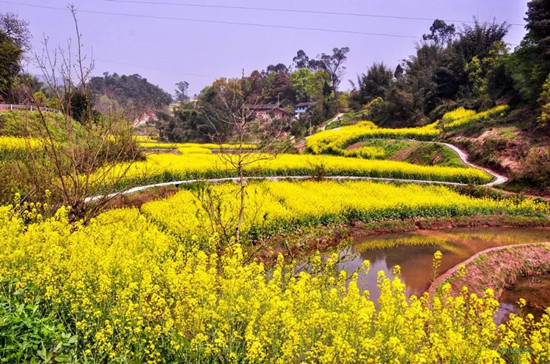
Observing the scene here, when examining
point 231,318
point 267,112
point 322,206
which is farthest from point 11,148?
point 267,112

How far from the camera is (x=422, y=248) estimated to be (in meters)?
11.6

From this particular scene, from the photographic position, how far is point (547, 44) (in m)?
22.5

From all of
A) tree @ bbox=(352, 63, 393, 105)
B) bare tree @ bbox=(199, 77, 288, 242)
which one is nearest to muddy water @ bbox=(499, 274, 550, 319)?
bare tree @ bbox=(199, 77, 288, 242)

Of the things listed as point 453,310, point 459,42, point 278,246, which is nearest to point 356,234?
point 278,246

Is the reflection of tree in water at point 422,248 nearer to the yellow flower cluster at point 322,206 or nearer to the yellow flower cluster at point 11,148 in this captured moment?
the yellow flower cluster at point 322,206

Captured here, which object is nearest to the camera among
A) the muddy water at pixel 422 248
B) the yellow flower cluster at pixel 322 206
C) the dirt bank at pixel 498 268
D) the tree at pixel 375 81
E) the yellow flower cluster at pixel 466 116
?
the dirt bank at pixel 498 268

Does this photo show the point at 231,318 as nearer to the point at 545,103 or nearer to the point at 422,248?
the point at 422,248

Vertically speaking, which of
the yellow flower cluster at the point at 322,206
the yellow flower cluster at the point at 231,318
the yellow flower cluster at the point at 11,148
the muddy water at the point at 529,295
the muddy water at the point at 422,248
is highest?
the yellow flower cluster at the point at 11,148

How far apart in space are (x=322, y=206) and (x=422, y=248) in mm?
3396

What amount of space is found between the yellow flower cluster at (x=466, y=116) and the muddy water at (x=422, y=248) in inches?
686

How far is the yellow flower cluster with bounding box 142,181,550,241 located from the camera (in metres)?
10.2

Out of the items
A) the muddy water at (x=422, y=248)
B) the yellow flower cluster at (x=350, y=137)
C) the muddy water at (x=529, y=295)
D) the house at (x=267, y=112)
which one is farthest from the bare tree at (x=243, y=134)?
the yellow flower cluster at (x=350, y=137)

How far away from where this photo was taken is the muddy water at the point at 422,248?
932 centimetres

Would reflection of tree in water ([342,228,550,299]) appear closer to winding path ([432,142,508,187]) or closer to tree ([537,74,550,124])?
winding path ([432,142,508,187])
